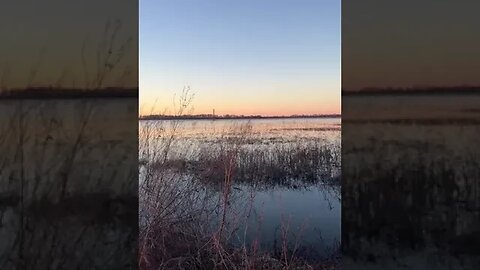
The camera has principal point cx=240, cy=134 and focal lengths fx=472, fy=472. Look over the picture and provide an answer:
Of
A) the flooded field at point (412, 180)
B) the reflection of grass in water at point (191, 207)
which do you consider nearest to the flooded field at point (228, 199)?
the reflection of grass in water at point (191, 207)

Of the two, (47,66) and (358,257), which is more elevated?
(47,66)

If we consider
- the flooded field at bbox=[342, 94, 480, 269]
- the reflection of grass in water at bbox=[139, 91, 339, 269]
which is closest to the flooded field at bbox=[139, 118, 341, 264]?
the reflection of grass in water at bbox=[139, 91, 339, 269]

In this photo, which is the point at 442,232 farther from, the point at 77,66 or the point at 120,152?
the point at 77,66

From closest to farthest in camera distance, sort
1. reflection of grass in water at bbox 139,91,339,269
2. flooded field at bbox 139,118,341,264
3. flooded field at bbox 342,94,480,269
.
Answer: flooded field at bbox 342,94,480,269
reflection of grass in water at bbox 139,91,339,269
flooded field at bbox 139,118,341,264

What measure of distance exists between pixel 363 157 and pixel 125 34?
3.17 ft

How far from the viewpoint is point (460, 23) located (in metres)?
1.64

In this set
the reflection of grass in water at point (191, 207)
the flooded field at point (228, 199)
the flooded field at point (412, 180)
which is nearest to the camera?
the flooded field at point (412, 180)

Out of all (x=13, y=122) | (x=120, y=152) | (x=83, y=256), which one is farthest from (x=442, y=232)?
(x=13, y=122)

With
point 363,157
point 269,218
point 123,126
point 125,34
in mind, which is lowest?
point 269,218

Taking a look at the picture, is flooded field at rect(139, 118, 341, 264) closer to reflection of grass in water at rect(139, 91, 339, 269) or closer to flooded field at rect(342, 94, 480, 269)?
reflection of grass in water at rect(139, 91, 339, 269)

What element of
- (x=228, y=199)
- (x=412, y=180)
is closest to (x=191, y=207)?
(x=228, y=199)

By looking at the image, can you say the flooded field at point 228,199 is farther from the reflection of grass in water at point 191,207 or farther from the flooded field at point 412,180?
the flooded field at point 412,180

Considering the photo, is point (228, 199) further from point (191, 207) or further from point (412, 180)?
point (412, 180)

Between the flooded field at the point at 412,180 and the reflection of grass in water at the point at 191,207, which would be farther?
the reflection of grass in water at the point at 191,207
